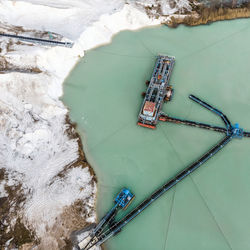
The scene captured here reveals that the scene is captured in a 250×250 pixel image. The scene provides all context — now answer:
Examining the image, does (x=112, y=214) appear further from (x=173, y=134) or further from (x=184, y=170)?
(x=173, y=134)

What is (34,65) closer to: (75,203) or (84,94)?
(84,94)

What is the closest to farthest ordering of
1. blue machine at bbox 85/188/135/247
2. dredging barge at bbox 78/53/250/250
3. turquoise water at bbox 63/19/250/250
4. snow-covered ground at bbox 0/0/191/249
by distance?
dredging barge at bbox 78/53/250/250 → blue machine at bbox 85/188/135/247 → turquoise water at bbox 63/19/250/250 → snow-covered ground at bbox 0/0/191/249

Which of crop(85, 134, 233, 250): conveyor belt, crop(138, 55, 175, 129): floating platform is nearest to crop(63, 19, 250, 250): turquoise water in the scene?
crop(85, 134, 233, 250): conveyor belt

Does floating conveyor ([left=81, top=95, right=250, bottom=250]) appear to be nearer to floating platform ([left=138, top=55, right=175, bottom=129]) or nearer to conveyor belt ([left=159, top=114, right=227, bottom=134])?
conveyor belt ([left=159, top=114, right=227, bottom=134])

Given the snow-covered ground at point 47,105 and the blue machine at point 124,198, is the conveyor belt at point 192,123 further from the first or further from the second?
the snow-covered ground at point 47,105

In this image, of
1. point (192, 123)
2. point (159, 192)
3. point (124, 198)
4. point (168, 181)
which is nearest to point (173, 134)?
point (192, 123)

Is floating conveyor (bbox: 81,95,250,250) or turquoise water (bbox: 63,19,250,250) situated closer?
floating conveyor (bbox: 81,95,250,250)

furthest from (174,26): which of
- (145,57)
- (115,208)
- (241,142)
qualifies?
(115,208)
